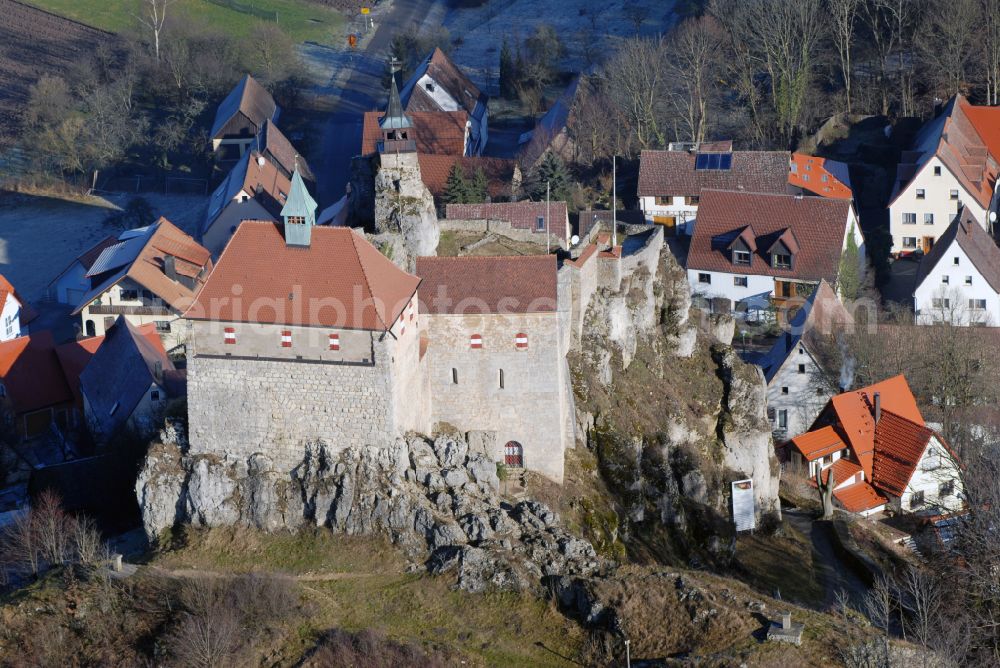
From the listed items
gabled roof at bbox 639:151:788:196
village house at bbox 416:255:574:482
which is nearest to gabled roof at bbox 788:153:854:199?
gabled roof at bbox 639:151:788:196

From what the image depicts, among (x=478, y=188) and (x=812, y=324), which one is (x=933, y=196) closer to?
(x=812, y=324)

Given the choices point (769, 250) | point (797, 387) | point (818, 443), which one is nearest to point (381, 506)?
point (818, 443)

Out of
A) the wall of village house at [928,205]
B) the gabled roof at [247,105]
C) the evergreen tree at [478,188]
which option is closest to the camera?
the evergreen tree at [478,188]

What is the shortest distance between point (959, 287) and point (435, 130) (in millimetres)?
36108

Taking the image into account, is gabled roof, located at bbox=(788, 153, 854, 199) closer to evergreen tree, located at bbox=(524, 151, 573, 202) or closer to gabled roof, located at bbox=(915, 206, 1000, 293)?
gabled roof, located at bbox=(915, 206, 1000, 293)

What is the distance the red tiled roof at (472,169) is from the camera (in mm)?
86787

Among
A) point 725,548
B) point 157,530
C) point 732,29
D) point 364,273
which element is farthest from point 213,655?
point 732,29

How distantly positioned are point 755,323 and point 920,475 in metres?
16.1

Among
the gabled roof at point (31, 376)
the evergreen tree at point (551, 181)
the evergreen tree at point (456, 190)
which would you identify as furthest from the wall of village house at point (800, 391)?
the gabled roof at point (31, 376)

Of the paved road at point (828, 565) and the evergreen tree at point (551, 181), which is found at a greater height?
the evergreen tree at point (551, 181)

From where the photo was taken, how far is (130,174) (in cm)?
11219

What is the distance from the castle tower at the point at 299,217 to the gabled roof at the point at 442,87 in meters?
54.6

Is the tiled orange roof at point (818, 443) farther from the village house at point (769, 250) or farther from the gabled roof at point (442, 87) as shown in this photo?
the gabled roof at point (442, 87)

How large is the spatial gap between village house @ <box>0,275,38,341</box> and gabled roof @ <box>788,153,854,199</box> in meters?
46.8
